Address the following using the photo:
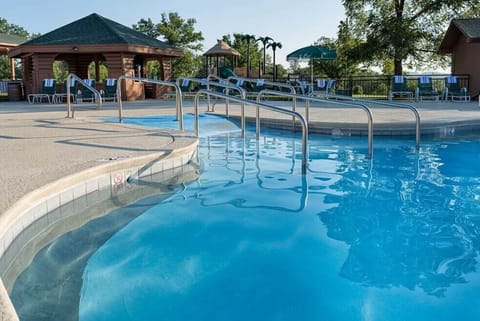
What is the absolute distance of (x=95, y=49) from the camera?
1716cm

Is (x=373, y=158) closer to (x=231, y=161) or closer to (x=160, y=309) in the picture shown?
(x=231, y=161)

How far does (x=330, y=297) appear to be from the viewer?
2.82m

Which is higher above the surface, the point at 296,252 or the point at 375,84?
the point at 375,84

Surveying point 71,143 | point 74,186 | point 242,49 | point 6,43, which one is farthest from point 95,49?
point 242,49

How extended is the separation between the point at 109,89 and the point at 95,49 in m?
1.76

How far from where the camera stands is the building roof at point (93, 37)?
17.2m

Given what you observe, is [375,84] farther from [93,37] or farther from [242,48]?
[242,48]

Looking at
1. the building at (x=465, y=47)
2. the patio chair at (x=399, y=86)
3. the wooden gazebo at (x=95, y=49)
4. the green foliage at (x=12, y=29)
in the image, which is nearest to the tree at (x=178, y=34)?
the wooden gazebo at (x=95, y=49)

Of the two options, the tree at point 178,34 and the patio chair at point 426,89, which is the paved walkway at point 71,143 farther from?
the tree at point 178,34

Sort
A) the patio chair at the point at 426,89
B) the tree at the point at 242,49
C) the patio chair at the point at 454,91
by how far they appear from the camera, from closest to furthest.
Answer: the patio chair at the point at 454,91 → the patio chair at the point at 426,89 → the tree at the point at 242,49

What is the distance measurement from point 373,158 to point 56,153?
431cm

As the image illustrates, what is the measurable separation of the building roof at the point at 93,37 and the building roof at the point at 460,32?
35.4 feet

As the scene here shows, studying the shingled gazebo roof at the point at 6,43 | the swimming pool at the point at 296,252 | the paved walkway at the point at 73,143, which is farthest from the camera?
the shingled gazebo roof at the point at 6,43

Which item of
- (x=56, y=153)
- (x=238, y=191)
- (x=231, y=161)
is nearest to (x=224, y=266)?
(x=238, y=191)
